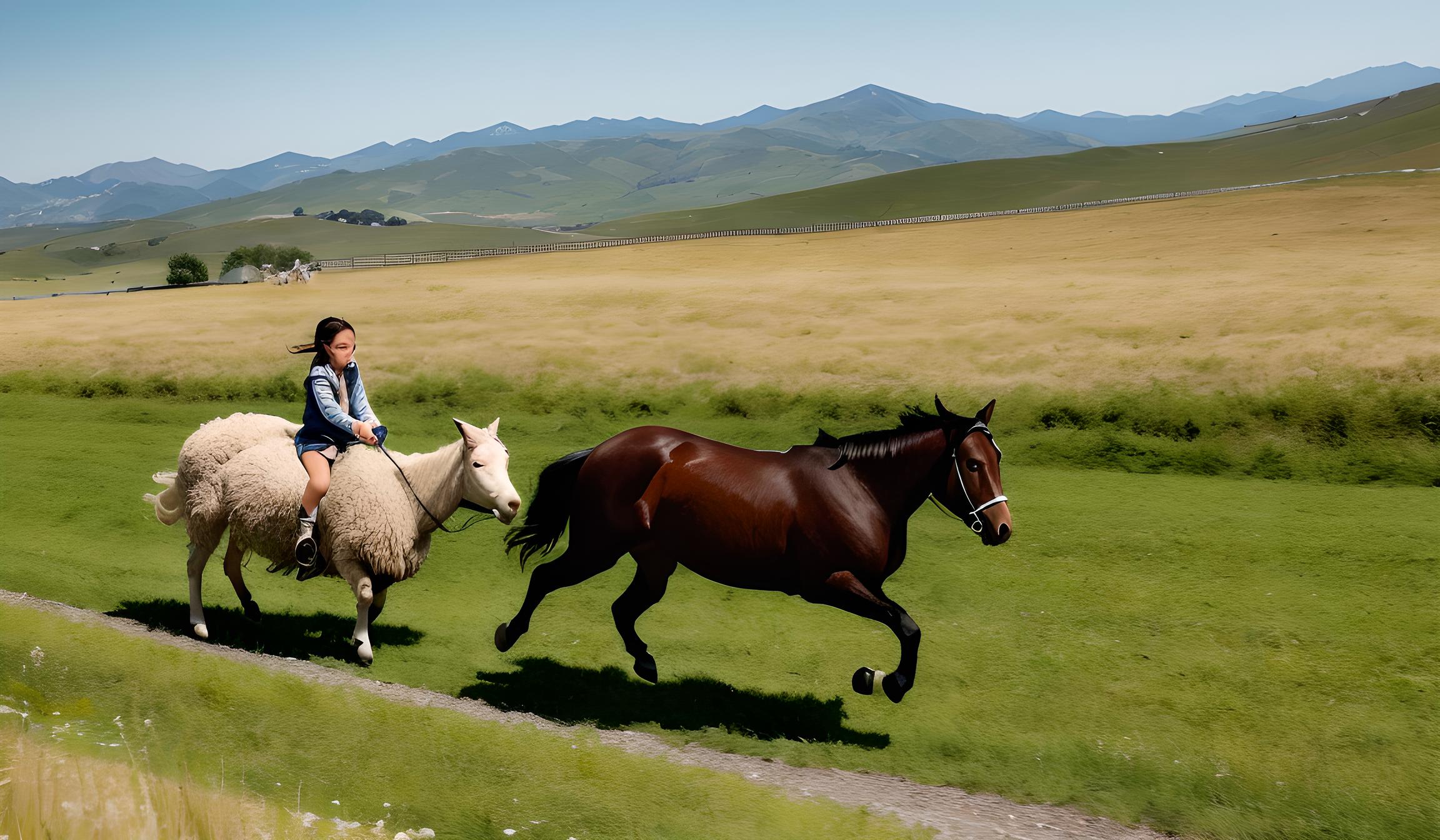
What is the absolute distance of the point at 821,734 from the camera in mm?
10336

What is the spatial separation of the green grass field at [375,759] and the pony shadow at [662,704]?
1.85 feet

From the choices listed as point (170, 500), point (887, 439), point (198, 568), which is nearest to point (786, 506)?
point (887, 439)

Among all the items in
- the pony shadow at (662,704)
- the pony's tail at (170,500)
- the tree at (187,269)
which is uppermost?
the tree at (187,269)

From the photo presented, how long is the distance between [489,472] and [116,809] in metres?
4.51

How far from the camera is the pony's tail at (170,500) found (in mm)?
13312

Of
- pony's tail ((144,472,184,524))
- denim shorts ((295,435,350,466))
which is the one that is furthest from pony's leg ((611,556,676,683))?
pony's tail ((144,472,184,524))

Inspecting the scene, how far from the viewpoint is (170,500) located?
44.2ft

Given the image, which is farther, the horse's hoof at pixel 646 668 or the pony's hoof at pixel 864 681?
the horse's hoof at pixel 646 668

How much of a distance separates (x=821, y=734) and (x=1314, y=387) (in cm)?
1776

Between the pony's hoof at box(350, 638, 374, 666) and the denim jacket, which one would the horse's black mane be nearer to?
the denim jacket

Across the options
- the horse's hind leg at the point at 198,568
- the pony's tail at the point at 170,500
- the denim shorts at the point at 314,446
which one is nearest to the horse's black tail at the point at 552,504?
the denim shorts at the point at 314,446

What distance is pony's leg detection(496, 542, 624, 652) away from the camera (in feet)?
33.8

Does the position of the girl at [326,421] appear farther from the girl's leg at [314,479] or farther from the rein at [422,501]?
the rein at [422,501]

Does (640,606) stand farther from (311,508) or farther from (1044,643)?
(1044,643)
